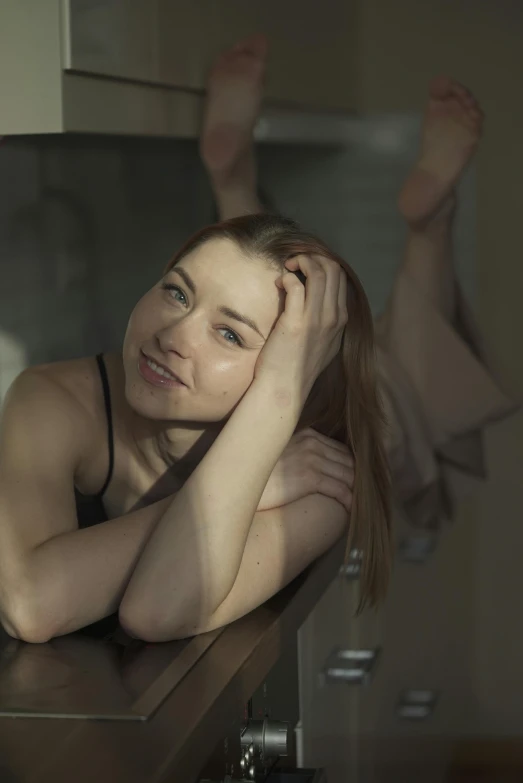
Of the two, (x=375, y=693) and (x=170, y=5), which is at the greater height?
(x=170, y=5)

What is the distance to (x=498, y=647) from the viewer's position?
6.23ft

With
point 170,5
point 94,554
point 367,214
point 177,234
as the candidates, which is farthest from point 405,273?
point 94,554

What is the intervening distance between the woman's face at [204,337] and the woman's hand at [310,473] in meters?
0.10

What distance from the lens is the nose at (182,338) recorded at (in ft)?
3.82

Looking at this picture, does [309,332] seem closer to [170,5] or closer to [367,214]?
[170,5]

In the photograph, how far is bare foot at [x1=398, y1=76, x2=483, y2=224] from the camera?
177 centimetres

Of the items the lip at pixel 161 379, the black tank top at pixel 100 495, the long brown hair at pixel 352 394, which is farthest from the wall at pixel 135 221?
the lip at pixel 161 379

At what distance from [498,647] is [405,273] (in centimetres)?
64

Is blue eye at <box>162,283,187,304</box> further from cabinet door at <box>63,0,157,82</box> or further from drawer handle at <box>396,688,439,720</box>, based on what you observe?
drawer handle at <box>396,688,439,720</box>

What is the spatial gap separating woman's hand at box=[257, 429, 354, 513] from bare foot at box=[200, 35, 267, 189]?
642 millimetres

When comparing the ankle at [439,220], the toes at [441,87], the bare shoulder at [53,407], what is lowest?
the bare shoulder at [53,407]

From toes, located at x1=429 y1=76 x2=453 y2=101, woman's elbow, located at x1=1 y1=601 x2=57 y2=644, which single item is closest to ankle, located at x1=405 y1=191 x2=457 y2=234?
toes, located at x1=429 y1=76 x2=453 y2=101

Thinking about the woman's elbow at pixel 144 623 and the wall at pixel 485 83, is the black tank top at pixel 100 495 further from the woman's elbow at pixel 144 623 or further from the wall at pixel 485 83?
the wall at pixel 485 83

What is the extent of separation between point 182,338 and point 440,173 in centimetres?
77
